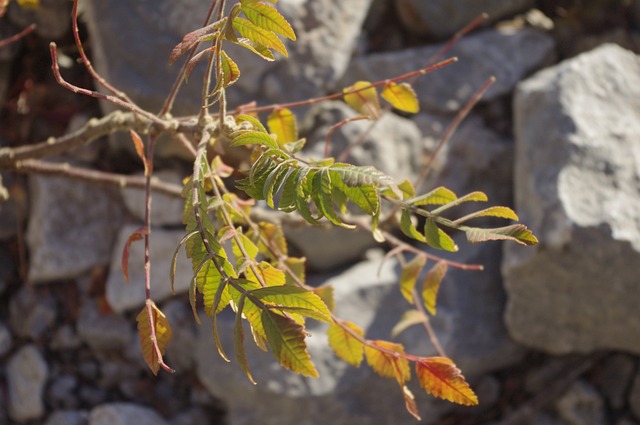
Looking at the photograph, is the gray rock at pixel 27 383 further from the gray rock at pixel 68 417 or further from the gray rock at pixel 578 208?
the gray rock at pixel 578 208

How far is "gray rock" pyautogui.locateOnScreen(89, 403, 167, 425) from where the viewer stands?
1.97m

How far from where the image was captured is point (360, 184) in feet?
2.54

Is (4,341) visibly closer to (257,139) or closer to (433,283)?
(433,283)

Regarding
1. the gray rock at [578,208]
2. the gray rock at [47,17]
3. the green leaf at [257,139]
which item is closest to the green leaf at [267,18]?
the green leaf at [257,139]

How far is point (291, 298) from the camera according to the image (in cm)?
79

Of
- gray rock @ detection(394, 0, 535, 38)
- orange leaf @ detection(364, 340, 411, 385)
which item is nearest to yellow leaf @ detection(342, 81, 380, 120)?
orange leaf @ detection(364, 340, 411, 385)

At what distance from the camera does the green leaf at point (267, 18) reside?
0.85m

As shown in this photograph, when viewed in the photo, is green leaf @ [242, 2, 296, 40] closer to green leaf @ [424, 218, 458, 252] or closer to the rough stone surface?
green leaf @ [424, 218, 458, 252]

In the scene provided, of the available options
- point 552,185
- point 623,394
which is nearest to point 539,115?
point 552,185

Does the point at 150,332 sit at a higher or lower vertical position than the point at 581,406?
higher

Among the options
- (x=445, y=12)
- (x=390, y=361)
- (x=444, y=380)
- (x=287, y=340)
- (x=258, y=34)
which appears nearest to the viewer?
(x=287, y=340)

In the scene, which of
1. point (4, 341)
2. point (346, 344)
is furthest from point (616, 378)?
point (4, 341)

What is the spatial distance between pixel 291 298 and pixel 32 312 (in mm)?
1589

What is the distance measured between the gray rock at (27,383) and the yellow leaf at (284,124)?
1.23 metres
